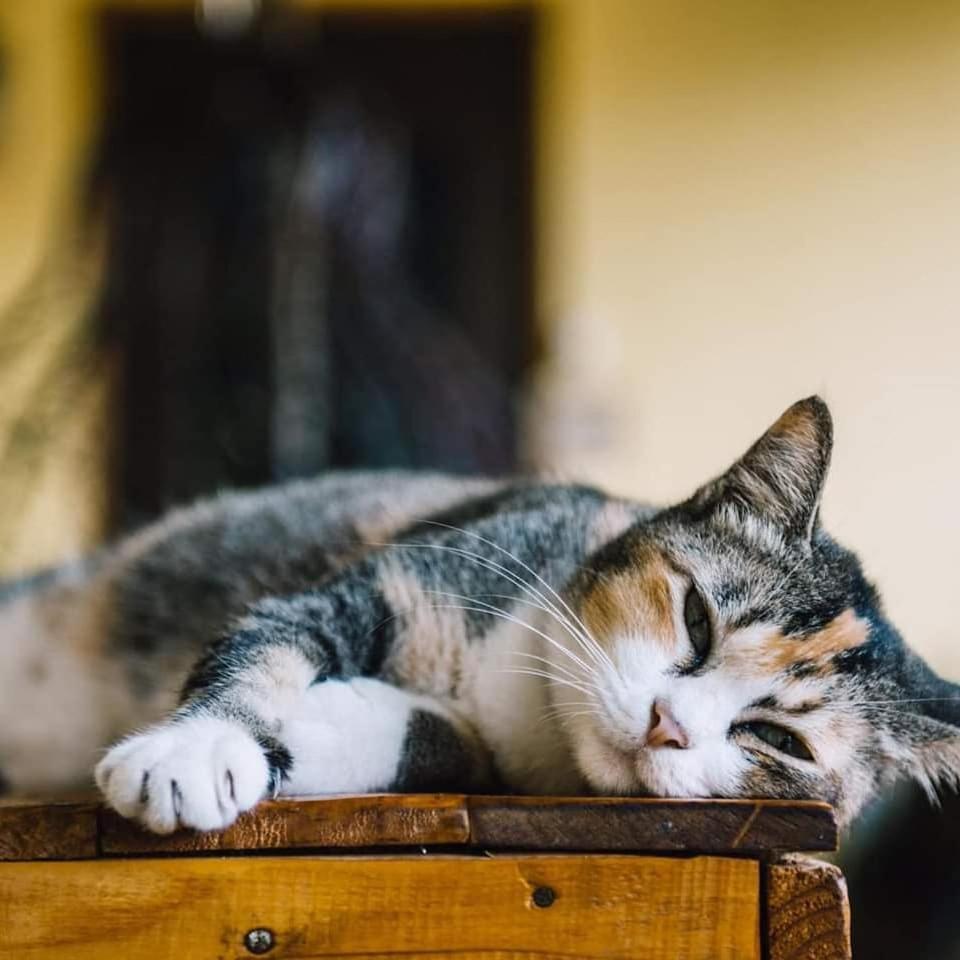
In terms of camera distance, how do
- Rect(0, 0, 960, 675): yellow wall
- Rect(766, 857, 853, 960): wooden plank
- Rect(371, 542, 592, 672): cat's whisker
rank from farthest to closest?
Rect(0, 0, 960, 675): yellow wall
Rect(371, 542, 592, 672): cat's whisker
Rect(766, 857, 853, 960): wooden plank

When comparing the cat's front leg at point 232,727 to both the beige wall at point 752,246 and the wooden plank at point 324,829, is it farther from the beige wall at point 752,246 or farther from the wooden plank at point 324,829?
the beige wall at point 752,246

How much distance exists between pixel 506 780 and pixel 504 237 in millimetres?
2532

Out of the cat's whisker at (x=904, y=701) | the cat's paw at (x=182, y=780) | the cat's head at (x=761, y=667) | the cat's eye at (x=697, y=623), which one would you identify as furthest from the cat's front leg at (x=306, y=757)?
the cat's whisker at (x=904, y=701)

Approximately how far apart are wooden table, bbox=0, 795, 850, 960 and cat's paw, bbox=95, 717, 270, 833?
2cm

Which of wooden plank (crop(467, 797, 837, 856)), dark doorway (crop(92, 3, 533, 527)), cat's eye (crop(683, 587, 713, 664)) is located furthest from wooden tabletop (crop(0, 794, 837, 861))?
dark doorway (crop(92, 3, 533, 527))

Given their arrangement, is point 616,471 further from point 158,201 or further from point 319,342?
point 158,201

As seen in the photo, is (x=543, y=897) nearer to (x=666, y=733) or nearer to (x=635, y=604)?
(x=666, y=733)

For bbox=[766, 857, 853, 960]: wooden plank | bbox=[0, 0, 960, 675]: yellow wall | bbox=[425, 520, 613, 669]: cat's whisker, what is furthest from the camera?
bbox=[0, 0, 960, 675]: yellow wall

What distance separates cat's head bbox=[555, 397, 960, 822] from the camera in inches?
37.7

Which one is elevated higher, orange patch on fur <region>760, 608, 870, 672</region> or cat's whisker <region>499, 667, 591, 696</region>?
orange patch on fur <region>760, 608, 870, 672</region>

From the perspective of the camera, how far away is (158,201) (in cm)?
268

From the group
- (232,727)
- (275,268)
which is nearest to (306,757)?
(232,727)

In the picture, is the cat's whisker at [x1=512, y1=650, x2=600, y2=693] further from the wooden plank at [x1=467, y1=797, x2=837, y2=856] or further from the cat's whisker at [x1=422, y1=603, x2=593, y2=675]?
the wooden plank at [x1=467, y1=797, x2=837, y2=856]

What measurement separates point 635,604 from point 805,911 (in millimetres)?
315
